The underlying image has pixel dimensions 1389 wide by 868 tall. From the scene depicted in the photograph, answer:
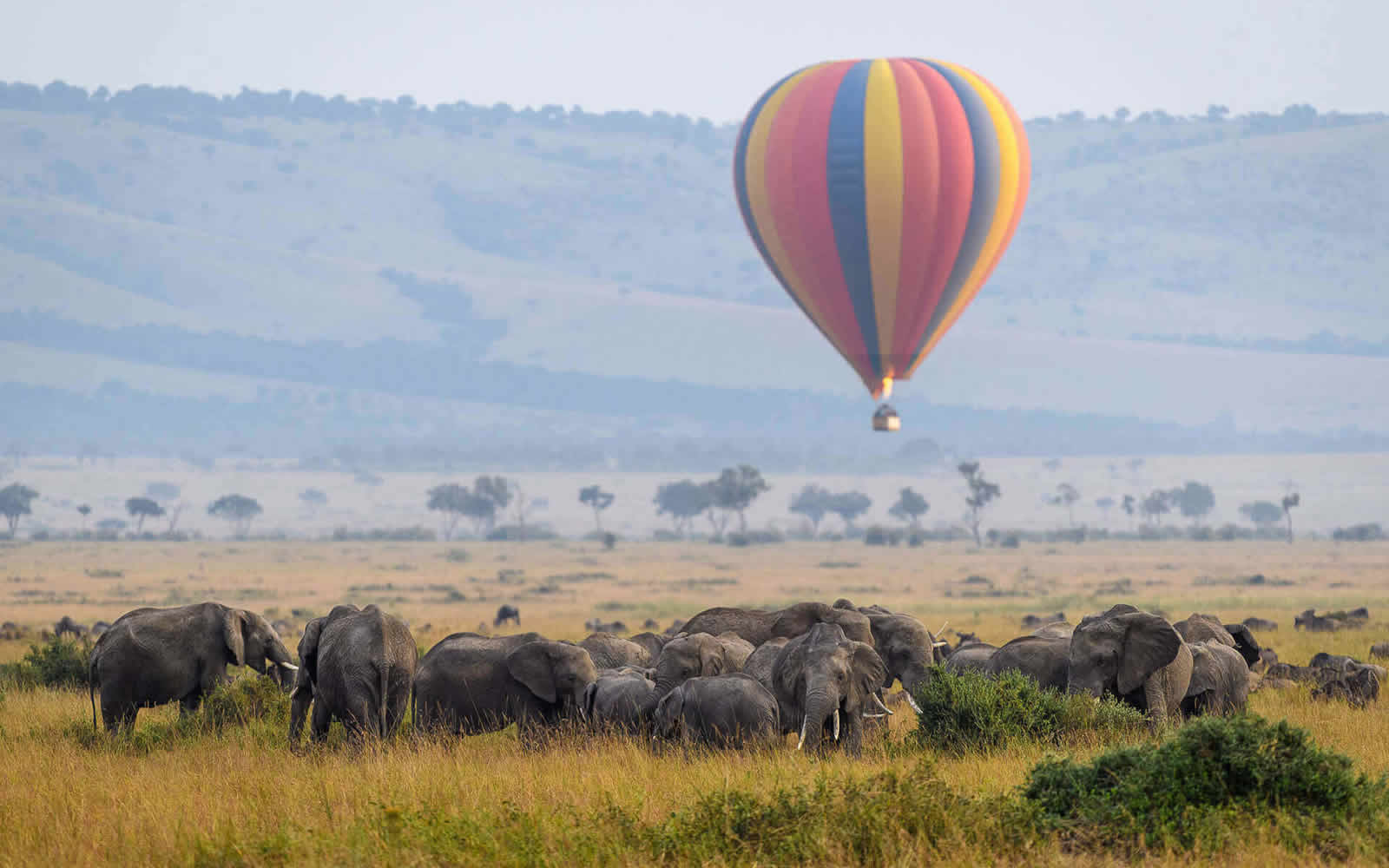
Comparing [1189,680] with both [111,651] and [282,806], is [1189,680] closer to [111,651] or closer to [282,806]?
[282,806]

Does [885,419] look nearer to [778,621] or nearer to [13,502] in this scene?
[778,621]

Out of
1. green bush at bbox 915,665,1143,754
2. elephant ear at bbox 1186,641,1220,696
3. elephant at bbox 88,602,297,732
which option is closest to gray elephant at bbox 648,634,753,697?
green bush at bbox 915,665,1143,754

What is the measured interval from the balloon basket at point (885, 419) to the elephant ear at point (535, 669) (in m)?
38.7

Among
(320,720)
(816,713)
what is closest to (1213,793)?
(816,713)

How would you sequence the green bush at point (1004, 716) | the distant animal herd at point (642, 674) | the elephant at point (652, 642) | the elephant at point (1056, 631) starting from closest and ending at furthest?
1. the distant animal herd at point (642, 674)
2. the green bush at point (1004, 716)
3. the elephant at point (1056, 631)
4. the elephant at point (652, 642)

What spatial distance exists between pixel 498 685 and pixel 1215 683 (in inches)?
312

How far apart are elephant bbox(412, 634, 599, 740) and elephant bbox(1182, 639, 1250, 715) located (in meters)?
6.68

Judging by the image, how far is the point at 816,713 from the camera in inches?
609

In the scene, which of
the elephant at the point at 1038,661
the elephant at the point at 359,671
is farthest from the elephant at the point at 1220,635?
the elephant at the point at 359,671

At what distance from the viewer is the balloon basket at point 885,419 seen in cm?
5650

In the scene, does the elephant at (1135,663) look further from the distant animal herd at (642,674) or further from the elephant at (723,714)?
the elephant at (723,714)

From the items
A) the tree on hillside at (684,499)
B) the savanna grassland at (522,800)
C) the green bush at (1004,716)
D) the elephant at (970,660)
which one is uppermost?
the tree on hillside at (684,499)

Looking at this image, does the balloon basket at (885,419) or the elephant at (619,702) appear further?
the balloon basket at (885,419)

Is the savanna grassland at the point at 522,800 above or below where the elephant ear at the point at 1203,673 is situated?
below
